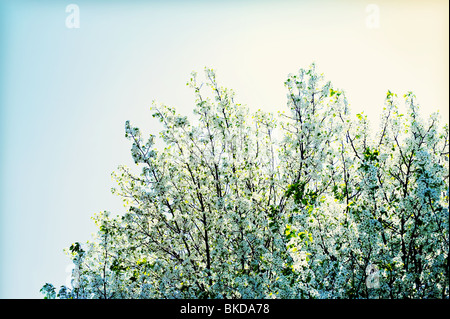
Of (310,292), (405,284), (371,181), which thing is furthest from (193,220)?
(405,284)

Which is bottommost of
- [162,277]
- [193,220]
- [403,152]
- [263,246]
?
[162,277]

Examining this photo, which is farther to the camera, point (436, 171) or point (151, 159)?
point (151, 159)

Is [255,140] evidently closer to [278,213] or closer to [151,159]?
[278,213]

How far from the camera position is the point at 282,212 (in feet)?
18.8

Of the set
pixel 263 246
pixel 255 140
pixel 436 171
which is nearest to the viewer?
pixel 436 171

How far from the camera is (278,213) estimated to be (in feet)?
17.8

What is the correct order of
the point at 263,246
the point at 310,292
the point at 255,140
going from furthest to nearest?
1. the point at 255,140
2. the point at 263,246
3. the point at 310,292

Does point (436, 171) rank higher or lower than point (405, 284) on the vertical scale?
higher

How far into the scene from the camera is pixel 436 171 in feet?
16.1

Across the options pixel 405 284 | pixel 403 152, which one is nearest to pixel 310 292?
pixel 405 284

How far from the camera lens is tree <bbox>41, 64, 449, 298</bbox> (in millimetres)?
4742

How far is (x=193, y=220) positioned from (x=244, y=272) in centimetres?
135

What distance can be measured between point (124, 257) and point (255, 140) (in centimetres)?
340

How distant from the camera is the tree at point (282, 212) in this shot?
4742mm
